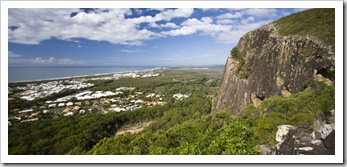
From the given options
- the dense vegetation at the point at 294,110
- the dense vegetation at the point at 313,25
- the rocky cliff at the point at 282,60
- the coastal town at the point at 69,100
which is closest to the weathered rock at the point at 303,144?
the dense vegetation at the point at 294,110

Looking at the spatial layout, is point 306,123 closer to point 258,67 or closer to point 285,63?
point 285,63

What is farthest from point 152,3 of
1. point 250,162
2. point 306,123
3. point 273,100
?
point 273,100

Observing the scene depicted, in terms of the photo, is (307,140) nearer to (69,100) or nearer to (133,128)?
(69,100)

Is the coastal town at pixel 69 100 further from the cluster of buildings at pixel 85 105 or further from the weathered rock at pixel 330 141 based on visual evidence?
the weathered rock at pixel 330 141

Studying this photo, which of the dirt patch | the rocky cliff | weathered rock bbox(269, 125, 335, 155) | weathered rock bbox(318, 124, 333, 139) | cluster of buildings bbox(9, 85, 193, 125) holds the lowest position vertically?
the dirt patch

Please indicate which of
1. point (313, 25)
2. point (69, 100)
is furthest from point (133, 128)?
point (313, 25)

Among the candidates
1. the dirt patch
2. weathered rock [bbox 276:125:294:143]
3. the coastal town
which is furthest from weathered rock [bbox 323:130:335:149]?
the dirt patch

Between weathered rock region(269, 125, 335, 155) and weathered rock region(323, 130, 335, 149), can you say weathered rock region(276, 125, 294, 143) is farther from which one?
weathered rock region(323, 130, 335, 149)

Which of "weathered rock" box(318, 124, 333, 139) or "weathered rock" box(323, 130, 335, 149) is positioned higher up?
"weathered rock" box(318, 124, 333, 139)
